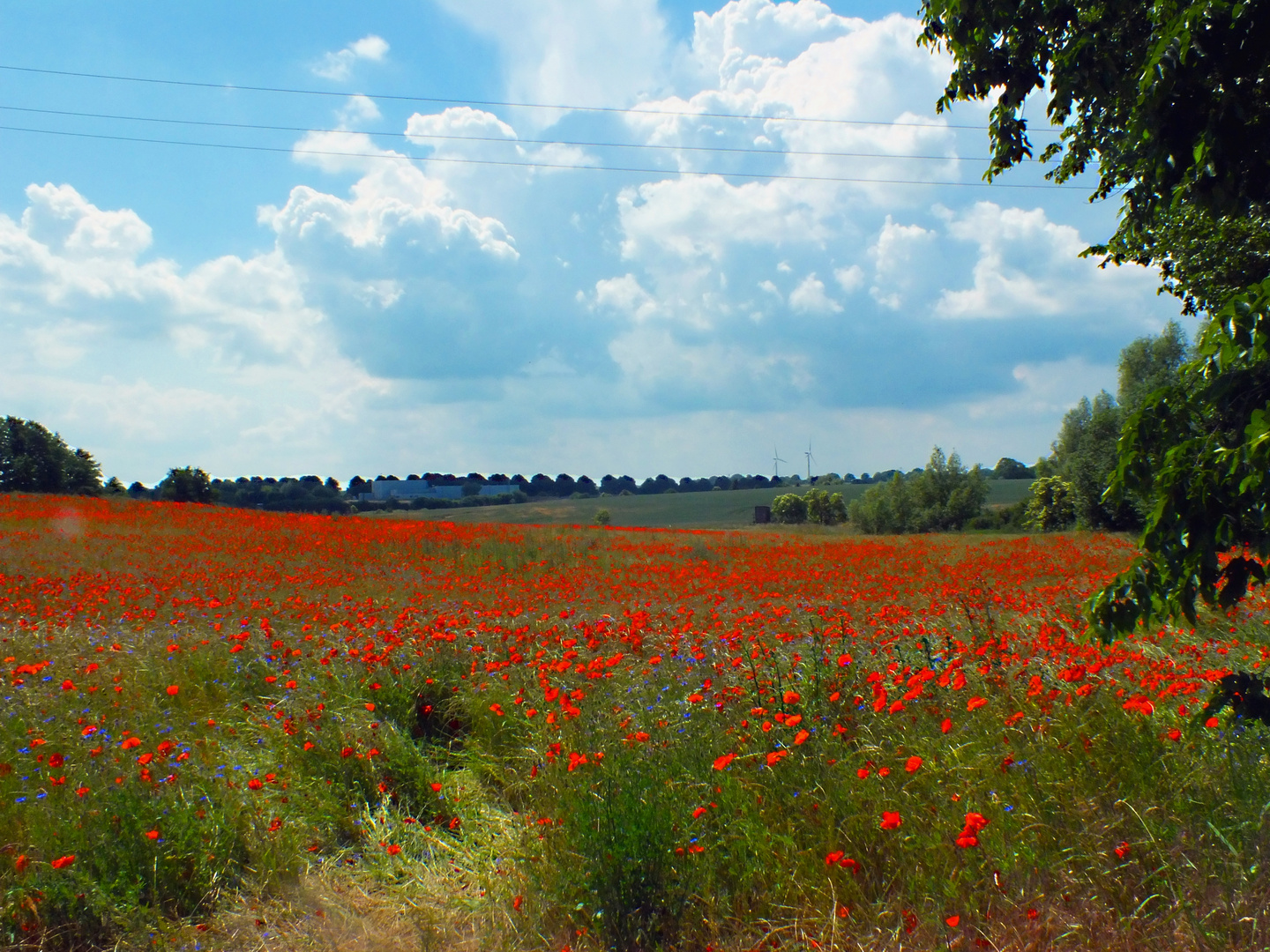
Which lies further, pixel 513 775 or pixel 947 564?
pixel 947 564

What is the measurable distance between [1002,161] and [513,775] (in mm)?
5194

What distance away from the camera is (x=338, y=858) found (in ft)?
13.8

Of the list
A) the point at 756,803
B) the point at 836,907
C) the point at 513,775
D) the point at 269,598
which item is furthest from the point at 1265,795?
the point at 269,598

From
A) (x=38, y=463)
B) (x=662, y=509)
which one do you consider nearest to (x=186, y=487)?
(x=38, y=463)

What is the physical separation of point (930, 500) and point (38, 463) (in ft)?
181

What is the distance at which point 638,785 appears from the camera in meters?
3.71

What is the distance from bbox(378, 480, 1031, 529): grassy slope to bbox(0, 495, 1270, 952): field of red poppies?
4101 centimetres

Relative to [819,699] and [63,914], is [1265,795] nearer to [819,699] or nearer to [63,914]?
[819,699]

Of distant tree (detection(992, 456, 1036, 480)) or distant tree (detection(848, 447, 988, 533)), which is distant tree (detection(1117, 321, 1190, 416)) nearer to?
distant tree (detection(848, 447, 988, 533))

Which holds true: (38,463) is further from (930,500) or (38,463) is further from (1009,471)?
(1009,471)

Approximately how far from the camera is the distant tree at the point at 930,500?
5478 centimetres

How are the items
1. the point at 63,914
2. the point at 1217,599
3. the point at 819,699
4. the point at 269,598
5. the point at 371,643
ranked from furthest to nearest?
the point at 269,598
the point at 371,643
the point at 819,699
the point at 63,914
the point at 1217,599

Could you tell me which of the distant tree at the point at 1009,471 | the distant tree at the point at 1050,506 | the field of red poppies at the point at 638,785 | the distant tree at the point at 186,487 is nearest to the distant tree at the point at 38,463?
the distant tree at the point at 186,487

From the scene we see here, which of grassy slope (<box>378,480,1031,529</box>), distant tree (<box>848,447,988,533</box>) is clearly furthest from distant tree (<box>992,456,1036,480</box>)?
distant tree (<box>848,447,988,533</box>)
